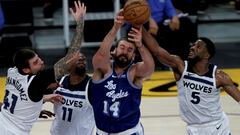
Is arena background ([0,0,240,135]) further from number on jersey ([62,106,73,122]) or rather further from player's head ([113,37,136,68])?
player's head ([113,37,136,68])

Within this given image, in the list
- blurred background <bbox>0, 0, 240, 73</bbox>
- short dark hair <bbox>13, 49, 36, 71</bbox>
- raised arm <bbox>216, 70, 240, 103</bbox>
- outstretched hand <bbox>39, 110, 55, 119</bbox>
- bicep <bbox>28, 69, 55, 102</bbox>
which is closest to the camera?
bicep <bbox>28, 69, 55, 102</bbox>

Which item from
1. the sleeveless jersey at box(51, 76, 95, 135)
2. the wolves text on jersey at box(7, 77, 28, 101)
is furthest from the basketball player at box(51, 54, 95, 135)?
the wolves text on jersey at box(7, 77, 28, 101)

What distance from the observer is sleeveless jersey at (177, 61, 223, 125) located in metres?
6.93

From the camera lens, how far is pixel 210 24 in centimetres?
1755

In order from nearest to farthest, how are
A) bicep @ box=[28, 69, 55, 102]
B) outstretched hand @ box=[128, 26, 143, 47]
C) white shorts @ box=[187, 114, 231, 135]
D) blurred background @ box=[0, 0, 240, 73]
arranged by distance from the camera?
outstretched hand @ box=[128, 26, 143, 47]
bicep @ box=[28, 69, 55, 102]
white shorts @ box=[187, 114, 231, 135]
blurred background @ box=[0, 0, 240, 73]

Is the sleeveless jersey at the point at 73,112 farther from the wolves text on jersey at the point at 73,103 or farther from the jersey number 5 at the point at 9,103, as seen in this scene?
the jersey number 5 at the point at 9,103

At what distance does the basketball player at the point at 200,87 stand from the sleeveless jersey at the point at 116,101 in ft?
2.21

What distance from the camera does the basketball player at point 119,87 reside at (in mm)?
6332

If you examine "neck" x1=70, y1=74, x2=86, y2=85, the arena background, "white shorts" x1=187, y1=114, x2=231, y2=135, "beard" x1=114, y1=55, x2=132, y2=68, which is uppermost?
"beard" x1=114, y1=55, x2=132, y2=68

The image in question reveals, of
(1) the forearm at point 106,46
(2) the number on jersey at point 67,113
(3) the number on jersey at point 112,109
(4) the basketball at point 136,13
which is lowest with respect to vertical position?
(2) the number on jersey at point 67,113

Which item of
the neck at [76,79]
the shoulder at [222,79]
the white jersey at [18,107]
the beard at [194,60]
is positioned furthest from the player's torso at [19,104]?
the shoulder at [222,79]

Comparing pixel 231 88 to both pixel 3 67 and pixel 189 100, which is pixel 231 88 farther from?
pixel 3 67

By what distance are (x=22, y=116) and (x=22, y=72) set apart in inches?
17.9

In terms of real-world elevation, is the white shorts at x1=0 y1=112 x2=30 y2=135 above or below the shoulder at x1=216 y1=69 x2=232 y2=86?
below
